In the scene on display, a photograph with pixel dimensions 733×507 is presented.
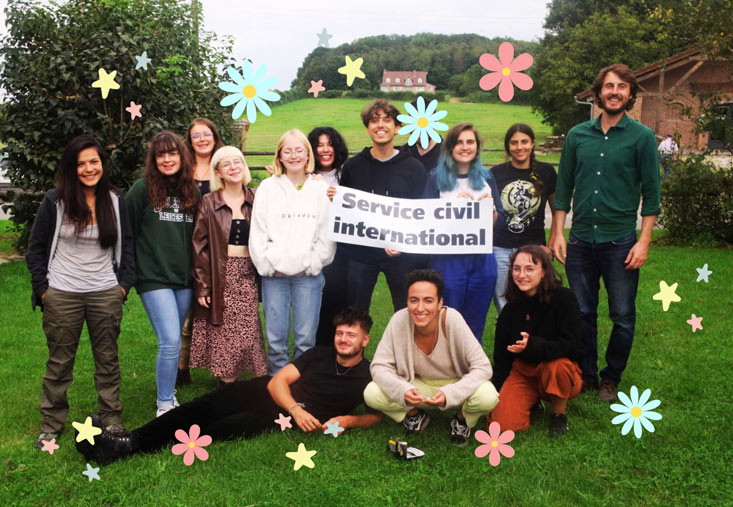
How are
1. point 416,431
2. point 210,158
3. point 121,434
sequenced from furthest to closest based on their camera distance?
point 210,158 → point 416,431 → point 121,434

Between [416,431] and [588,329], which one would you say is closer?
[416,431]

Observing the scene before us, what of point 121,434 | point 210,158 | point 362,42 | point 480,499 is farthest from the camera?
point 362,42

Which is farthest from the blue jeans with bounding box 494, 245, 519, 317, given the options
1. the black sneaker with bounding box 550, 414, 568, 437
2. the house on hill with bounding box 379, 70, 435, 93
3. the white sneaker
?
the white sneaker

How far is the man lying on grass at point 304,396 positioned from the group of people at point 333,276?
14 millimetres

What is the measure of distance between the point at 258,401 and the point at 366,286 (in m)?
1.15

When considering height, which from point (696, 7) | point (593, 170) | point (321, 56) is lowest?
point (593, 170)

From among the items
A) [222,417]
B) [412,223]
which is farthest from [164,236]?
[412,223]

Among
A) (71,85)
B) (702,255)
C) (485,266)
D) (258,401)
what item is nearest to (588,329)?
(485,266)

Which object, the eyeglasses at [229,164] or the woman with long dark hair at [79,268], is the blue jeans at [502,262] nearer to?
the eyeglasses at [229,164]

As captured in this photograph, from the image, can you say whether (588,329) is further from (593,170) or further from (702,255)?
(702,255)

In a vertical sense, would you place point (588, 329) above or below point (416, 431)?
above

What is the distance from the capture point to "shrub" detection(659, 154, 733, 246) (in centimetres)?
1133

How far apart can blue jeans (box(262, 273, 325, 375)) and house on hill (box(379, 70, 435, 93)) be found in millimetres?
1969

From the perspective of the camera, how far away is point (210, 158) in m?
5.27
